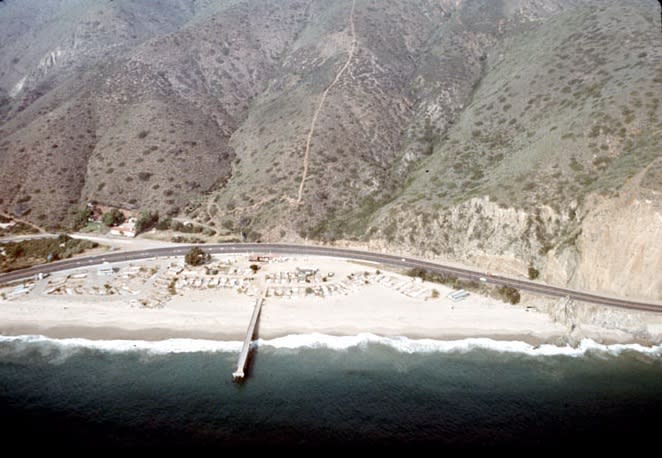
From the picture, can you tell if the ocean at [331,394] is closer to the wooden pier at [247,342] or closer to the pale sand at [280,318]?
the wooden pier at [247,342]

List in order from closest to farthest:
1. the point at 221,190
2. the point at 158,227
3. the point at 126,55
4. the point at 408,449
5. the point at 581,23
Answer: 1. the point at 408,449
2. the point at 158,227
3. the point at 221,190
4. the point at 581,23
5. the point at 126,55

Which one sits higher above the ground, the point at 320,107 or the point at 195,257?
the point at 320,107

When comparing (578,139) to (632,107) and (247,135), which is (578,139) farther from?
(247,135)

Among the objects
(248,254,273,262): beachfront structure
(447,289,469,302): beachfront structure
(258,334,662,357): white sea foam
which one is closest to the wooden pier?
(258,334,662,357): white sea foam

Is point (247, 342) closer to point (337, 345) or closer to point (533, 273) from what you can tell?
point (337, 345)

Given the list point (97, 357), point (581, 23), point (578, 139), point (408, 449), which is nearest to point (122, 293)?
point (97, 357)

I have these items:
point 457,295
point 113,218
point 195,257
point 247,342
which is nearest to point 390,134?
point 457,295

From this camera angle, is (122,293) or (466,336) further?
(122,293)
